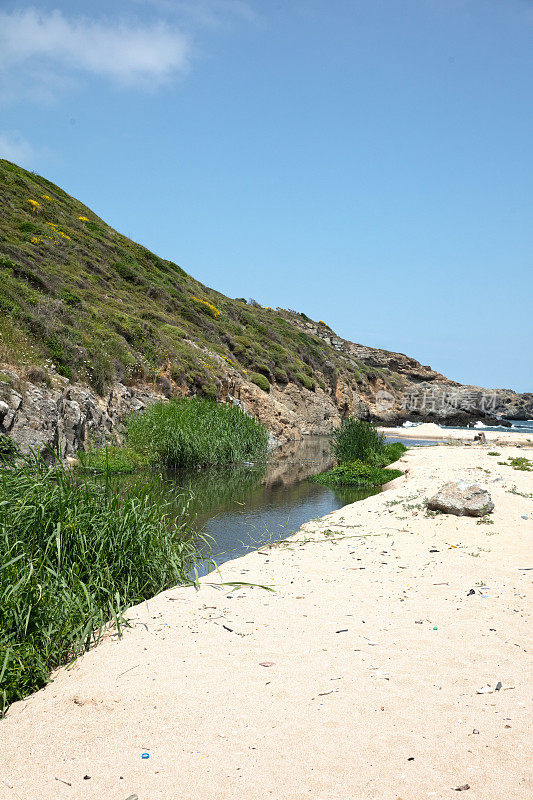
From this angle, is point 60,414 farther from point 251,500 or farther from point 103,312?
point 103,312

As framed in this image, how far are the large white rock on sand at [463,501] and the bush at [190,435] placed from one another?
34.7 ft

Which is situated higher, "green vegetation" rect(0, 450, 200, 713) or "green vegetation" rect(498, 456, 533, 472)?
"green vegetation" rect(498, 456, 533, 472)

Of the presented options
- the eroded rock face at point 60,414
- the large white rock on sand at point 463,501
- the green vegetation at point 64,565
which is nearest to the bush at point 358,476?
the large white rock on sand at point 463,501

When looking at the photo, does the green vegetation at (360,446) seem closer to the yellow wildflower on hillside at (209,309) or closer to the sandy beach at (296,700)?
the sandy beach at (296,700)

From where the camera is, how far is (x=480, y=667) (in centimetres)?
430

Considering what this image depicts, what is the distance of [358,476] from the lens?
1767cm

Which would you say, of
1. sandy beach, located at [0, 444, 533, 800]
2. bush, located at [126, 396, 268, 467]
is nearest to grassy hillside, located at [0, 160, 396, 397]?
bush, located at [126, 396, 268, 467]

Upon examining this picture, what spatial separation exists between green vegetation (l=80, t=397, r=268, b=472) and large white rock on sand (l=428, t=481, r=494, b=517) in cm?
980

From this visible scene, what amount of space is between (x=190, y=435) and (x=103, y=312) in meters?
10.6

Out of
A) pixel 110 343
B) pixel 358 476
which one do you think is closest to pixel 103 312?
pixel 110 343

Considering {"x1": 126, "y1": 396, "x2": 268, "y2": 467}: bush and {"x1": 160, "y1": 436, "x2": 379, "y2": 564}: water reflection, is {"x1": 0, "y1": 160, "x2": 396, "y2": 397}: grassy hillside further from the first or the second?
{"x1": 160, "y1": 436, "x2": 379, "y2": 564}: water reflection

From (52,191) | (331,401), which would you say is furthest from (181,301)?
(331,401)

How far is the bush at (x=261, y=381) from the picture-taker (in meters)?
39.3

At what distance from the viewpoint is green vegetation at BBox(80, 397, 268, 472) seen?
60.1 ft
